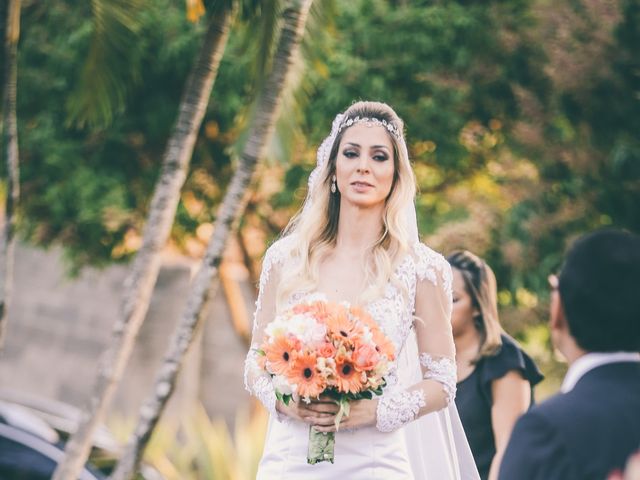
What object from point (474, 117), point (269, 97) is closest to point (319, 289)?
point (269, 97)

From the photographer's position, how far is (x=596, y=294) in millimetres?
2023

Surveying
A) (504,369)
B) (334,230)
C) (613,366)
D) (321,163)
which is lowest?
(613,366)

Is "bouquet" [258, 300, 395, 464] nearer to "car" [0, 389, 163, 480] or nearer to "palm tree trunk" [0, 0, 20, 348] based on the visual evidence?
"palm tree trunk" [0, 0, 20, 348]

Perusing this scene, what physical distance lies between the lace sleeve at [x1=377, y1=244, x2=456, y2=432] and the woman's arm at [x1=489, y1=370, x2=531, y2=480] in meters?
0.89

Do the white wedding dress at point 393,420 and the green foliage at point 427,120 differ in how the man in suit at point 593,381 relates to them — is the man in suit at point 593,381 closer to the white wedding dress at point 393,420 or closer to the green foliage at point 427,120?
the white wedding dress at point 393,420

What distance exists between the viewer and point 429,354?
11.3 ft

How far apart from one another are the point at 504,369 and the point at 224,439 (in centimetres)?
435

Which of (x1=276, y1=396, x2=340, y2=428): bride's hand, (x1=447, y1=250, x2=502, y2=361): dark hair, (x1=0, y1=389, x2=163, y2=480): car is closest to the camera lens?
(x1=276, y1=396, x2=340, y2=428): bride's hand

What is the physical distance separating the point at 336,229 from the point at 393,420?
2.86 ft

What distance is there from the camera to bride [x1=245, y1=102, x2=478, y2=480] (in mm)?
3336

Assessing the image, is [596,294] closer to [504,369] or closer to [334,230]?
[334,230]

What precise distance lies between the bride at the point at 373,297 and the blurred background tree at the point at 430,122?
13.5 ft

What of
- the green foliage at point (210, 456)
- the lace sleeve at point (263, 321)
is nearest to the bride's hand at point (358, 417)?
the lace sleeve at point (263, 321)

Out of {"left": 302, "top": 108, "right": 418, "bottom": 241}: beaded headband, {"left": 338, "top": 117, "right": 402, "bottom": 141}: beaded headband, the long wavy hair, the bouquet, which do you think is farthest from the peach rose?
{"left": 338, "top": 117, "right": 402, "bottom": 141}: beaded headband
